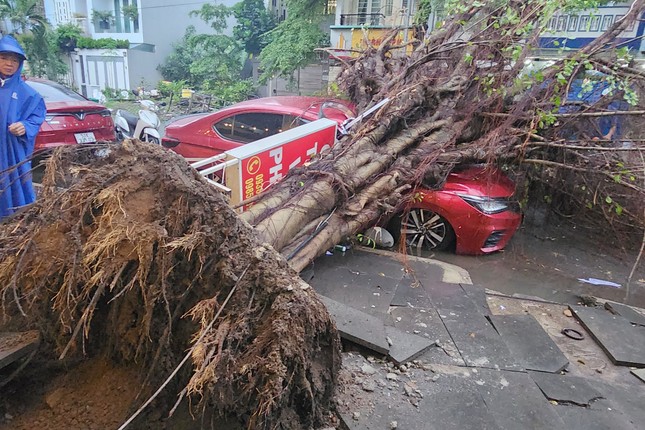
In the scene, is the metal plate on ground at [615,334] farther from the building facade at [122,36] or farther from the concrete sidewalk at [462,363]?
the building facade at [122,36]

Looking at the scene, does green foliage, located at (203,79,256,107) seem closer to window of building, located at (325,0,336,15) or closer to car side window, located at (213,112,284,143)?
window of building, located at (325,0,336,15)

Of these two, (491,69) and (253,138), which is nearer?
(491,69)

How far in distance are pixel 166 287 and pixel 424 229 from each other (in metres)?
4.19

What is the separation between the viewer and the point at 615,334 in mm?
4059

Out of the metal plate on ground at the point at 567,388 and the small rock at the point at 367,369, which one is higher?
the small rock at the point at 367,369

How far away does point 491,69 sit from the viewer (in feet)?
19.9

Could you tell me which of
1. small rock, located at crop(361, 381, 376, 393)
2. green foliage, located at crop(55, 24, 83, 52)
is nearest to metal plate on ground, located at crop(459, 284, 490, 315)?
small rock, located at crop(361, 381, 376, 393)

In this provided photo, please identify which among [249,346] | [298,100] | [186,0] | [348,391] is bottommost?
[348,391]

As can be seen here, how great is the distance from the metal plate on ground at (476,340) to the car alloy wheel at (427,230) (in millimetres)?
1810

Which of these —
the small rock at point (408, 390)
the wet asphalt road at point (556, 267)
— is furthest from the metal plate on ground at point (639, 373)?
the small rock at point (408, 390)

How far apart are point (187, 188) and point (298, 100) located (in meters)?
5.28

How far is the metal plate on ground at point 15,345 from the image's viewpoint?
250 centimetres

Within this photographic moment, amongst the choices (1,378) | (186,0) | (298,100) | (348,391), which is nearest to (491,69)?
(298,100)

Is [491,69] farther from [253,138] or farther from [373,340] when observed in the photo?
[373,340]
